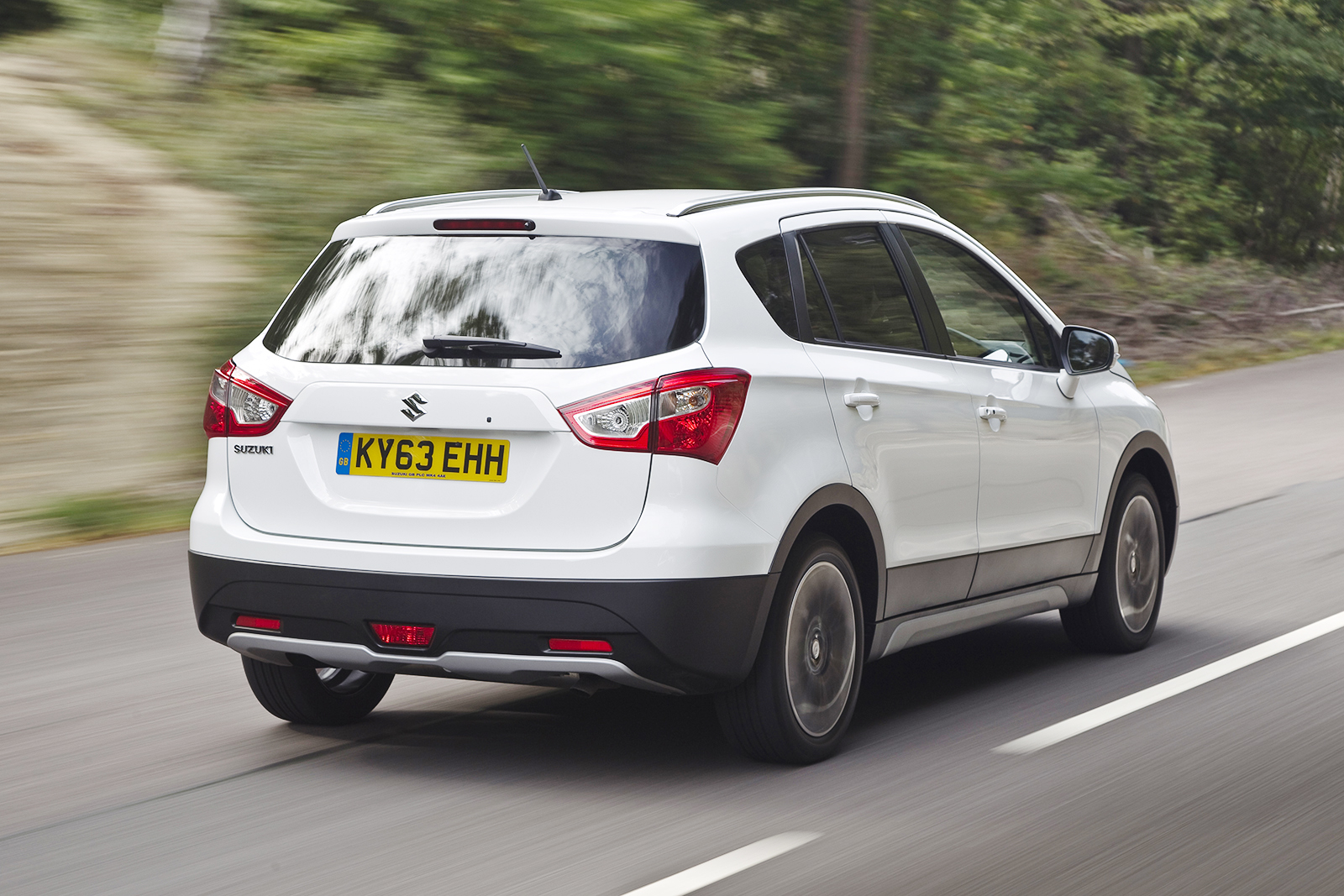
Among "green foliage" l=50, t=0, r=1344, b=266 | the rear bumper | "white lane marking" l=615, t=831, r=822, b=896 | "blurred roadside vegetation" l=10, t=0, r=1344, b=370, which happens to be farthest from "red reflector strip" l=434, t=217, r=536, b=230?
"green foliage" l=50, t=0, r=1344, b=266

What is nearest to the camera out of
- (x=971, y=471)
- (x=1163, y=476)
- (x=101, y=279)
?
(x=971, y=471)

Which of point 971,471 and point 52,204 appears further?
point 52,204

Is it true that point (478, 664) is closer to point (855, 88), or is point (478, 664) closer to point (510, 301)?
point (510, 301)

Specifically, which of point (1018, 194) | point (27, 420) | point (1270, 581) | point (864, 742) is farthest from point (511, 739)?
point (1018, 194)

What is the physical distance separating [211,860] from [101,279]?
29.2 ft

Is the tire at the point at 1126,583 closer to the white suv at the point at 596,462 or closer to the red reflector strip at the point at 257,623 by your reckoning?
the white suv at the point at 596,462

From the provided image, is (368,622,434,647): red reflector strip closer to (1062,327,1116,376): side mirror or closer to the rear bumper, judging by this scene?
the rear bumper

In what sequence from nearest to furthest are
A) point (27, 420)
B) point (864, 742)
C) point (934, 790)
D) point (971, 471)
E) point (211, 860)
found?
point (211, 860) → point (934, 790) → point (864, 742) → point (971, 471) → point (27, 420)

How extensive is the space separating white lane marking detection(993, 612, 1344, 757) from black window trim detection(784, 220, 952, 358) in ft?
4.25

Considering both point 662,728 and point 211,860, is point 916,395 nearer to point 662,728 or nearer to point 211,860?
point 662,728

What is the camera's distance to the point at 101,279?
1241 cm

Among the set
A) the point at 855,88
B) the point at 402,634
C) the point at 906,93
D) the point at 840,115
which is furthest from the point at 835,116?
the point at 402,634

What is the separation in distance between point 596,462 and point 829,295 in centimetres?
113

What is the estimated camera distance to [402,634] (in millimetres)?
4812
